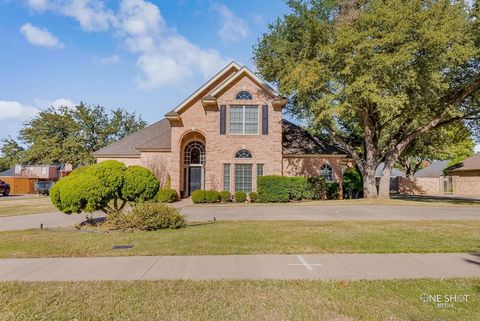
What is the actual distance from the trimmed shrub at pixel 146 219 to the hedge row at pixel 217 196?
11.4 meters

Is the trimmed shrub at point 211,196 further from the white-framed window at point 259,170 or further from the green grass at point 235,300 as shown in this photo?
the green grass at point 235,300

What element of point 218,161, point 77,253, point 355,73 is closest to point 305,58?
point 355,73

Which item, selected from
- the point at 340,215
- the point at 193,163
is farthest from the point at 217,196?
the point at 340,215

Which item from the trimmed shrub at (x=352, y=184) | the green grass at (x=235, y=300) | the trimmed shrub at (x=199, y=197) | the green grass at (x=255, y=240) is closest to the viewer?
the green grass at (x=235, y=300)

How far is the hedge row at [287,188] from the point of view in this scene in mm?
22469

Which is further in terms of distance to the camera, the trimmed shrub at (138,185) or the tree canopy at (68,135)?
the tree canopy at (68,135)

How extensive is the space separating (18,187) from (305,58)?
4176 centimetres

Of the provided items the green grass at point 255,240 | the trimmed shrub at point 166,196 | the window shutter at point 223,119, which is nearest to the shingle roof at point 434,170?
the window shutter at point 223,119

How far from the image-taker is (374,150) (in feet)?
81.4

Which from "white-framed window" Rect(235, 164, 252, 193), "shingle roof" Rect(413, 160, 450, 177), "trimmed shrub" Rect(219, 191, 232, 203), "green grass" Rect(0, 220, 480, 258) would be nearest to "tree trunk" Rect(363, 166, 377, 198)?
"white-framed window" Rect(235, 164, 252, 193)

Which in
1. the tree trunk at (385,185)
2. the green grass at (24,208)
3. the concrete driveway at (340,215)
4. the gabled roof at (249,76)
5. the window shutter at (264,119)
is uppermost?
the gabled roof at (249,76)

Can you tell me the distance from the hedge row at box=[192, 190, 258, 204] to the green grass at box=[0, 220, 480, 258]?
1162 cm

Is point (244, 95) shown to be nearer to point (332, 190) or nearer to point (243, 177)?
point (243, 177)

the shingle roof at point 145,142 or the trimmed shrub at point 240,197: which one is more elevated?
the shingle roof at point 145,142
